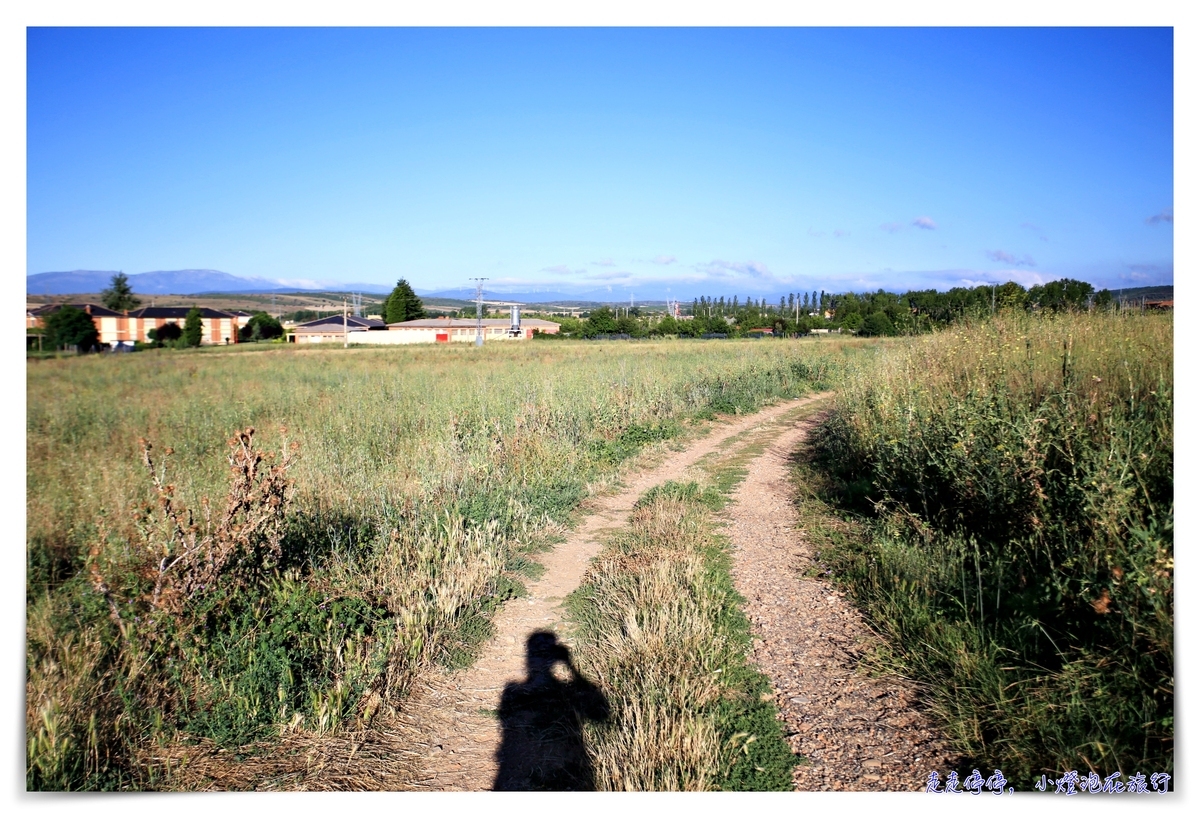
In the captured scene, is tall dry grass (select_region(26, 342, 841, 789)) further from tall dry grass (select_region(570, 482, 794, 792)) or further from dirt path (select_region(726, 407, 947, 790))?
dirt path (select_region(726, 407, 947, 790))

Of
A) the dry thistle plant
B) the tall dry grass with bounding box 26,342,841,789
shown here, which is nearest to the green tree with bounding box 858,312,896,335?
the tall dry grass with bounding box 26,342,841,789

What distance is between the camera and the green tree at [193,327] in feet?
21.5

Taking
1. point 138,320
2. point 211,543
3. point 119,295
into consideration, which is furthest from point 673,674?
point 138,320

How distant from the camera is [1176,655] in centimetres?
302

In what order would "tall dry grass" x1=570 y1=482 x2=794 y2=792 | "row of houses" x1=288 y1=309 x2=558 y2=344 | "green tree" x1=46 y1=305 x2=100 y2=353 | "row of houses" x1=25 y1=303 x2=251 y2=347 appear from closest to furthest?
"tall dry grass" x1=570 y1=482 x2=794 y2=792
"row of houses" x1=25 y1=303 x2=251 y2=347
"green tree" x1=46 y1=305 x2=100 y2=353
"row of houses" x1=288 y1=309 x2=558 y2=344

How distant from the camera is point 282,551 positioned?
16.0 ft

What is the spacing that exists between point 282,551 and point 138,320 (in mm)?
2626

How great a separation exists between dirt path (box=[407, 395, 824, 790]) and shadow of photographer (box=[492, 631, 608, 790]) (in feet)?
0.21

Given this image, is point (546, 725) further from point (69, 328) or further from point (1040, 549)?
point (69, 328)

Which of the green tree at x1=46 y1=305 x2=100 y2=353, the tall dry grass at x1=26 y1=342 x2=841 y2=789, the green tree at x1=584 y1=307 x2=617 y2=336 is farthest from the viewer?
the green tree at x1=584 y1=307 x2=617 y2=336

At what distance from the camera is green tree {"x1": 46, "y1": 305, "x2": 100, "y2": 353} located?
411 centimetres

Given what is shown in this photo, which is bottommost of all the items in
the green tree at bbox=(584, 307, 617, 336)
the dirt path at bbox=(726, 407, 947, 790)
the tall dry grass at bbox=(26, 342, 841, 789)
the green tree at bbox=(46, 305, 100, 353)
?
the dirt path at bbox=(726, 407, 947, 790)
